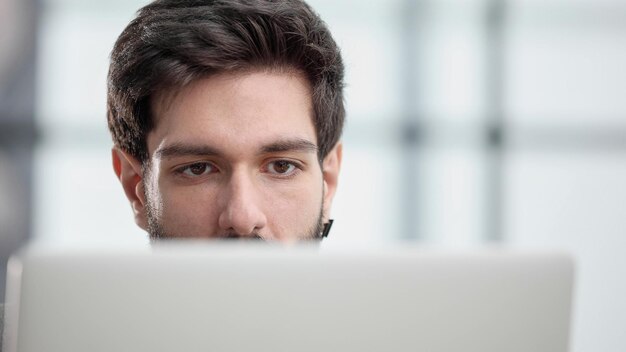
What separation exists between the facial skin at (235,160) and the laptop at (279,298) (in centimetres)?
73

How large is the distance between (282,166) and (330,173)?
0.82 feet

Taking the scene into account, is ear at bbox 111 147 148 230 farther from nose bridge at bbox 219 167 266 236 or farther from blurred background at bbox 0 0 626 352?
blurred background at bbox 0 0 626 352

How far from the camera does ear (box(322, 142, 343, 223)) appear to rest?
72.0 inches

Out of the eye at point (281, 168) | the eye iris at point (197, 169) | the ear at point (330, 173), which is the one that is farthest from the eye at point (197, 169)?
the ear at point (330, 173)

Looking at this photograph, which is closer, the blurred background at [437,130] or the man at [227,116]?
the man at [227,116]

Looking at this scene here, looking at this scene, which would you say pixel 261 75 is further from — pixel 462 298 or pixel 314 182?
pixel 462 298

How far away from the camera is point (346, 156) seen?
400 centimetres

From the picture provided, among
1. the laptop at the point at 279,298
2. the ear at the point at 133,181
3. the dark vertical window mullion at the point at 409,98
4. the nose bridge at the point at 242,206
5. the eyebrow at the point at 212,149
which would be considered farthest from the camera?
the dark vertical window mullion at the point at 409,98

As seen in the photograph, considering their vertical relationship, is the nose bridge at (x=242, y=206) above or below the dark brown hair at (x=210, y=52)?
below

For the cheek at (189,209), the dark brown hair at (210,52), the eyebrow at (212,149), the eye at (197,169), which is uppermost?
the dark brown hair at (210,52)

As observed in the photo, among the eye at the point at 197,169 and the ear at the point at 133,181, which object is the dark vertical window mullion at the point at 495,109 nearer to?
the ear at the point at 133,181

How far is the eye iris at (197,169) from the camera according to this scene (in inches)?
63.4

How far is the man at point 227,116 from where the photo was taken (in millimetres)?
1586

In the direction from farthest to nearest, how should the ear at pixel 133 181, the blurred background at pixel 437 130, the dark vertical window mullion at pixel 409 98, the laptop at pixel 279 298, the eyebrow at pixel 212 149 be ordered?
1. the dark vertical window mullion at pixel 409 98
2. the blurred background at pixel 437 130
3. the ear at pixel 133 181
4. the eyebrow at pixel 212 149
5. the laptop at pixel 279 298
